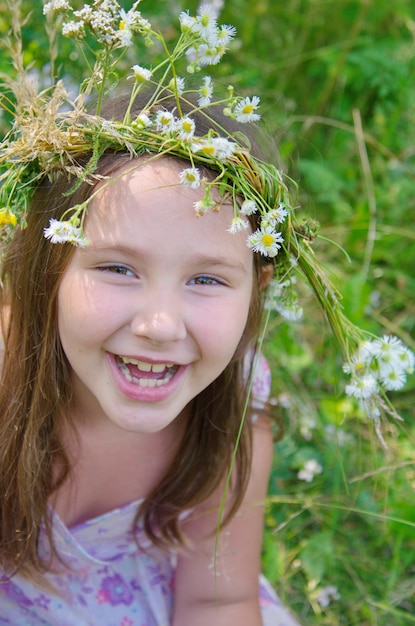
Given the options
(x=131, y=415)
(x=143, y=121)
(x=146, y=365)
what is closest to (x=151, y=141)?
(x=143, y=121)

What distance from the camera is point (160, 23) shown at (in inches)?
111

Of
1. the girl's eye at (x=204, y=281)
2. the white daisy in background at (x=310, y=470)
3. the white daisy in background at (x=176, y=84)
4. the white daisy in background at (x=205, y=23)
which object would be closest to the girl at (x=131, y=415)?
the girl's eye at (x=204, y=281)

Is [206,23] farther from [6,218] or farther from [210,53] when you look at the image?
[6,218]

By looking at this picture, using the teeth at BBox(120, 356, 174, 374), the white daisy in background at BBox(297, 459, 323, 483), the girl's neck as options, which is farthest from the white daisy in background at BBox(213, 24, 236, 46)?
the white daisy in background at BBox(297, 459, 323, 483)

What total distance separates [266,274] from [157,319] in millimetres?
400

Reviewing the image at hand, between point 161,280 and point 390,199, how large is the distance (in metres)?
2.13

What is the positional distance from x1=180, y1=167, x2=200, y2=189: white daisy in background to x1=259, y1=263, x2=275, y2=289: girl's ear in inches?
16.1

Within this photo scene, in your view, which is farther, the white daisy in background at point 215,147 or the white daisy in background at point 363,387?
the white daisy in background at point 363,387

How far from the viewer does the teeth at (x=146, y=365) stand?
1.42 meters

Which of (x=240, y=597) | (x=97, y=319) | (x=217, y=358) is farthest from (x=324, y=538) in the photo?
(x=97, y=319)

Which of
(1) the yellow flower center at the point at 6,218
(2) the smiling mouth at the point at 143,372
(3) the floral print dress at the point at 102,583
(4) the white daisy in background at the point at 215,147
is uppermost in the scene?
(4) the white daisy in background at the point at 215,147

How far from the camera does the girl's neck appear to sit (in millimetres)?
1796

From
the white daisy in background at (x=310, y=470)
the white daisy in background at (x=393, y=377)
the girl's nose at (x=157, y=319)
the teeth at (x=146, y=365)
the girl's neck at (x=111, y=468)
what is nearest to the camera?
the girl's nose at (x=157, y=319)

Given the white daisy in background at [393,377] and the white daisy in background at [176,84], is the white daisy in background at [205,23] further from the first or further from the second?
the white daisy in background at [393,377]
